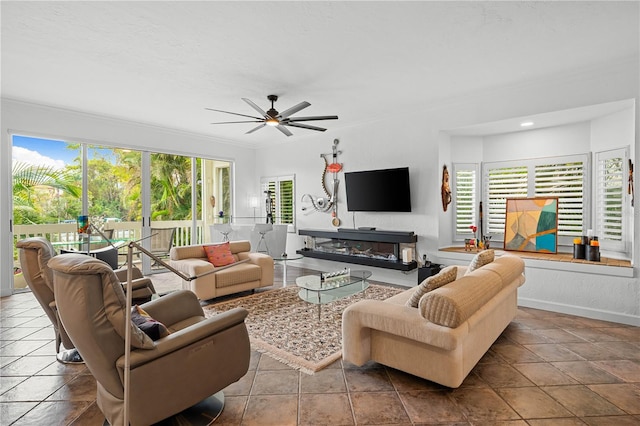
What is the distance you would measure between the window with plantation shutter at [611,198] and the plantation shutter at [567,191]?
183 millimetres

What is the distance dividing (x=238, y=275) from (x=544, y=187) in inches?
174

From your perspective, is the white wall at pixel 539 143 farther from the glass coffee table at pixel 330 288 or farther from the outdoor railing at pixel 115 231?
the outdoor railing at pixel 115 231

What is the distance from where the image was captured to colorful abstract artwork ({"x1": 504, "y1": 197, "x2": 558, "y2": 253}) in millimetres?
4562

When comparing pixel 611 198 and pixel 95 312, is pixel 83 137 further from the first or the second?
pixel 611 198

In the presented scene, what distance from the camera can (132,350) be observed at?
5.60 ft

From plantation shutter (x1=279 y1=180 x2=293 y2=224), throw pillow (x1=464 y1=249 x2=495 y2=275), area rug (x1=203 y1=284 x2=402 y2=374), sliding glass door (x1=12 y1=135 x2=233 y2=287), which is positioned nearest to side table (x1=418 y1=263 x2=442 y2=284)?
area rug (x1=203 y1=284 x2=402 y2=374)

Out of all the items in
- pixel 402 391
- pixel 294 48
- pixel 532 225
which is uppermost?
pixel 294 48

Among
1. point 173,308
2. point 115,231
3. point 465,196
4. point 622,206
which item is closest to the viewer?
point 173,308

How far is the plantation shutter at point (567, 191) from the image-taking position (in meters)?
4.47

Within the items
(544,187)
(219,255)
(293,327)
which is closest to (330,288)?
(293,327)

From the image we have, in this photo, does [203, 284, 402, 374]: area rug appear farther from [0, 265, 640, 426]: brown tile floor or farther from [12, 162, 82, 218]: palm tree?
[12, 162, 82, 218]: palm tree

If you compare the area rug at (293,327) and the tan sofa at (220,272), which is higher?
the tan sofa at (220,272)

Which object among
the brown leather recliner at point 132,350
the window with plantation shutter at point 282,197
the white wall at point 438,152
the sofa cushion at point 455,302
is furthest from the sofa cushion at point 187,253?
the sofa cushion at point 455,302

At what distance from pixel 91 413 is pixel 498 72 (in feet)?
15.7
